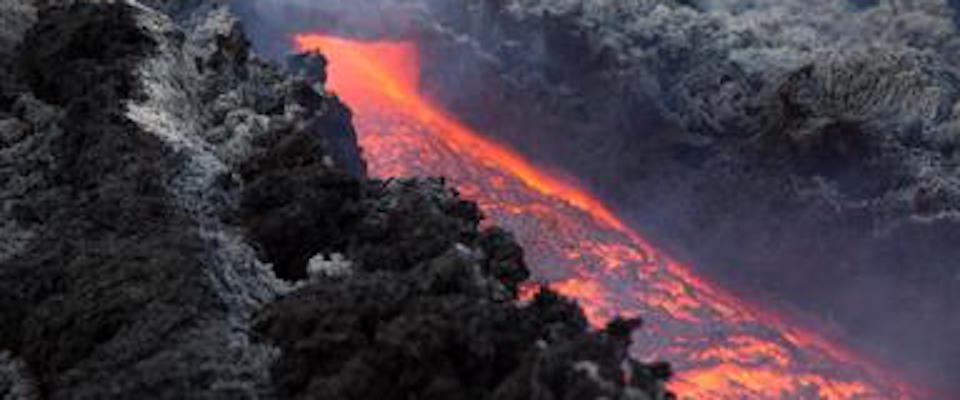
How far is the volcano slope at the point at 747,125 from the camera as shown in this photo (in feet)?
42.8

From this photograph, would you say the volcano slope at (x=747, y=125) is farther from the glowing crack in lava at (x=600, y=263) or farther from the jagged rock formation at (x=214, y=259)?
the jagged rock formation at (x=214, y=259)

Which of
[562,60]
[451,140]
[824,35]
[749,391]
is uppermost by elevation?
[824,35]

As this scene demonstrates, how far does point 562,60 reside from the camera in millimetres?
15180

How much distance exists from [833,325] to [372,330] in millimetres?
9853

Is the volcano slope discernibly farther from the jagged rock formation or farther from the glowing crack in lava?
the jagged rock formation

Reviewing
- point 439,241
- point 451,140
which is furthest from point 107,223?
point 451,140

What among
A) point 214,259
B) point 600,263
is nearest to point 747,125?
point 600,263

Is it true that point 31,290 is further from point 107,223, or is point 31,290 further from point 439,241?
point 439,241

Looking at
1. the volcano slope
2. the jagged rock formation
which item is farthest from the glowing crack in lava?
the jagged rock formation

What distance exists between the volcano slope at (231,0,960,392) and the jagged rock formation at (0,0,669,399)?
7.71m

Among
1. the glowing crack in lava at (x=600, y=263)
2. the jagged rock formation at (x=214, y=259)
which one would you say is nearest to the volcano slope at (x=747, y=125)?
the glowing crack in lava at (x=600, y=263)

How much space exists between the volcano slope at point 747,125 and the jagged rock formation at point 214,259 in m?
7.71

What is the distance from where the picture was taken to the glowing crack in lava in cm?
1130

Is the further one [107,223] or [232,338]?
[107,223]
